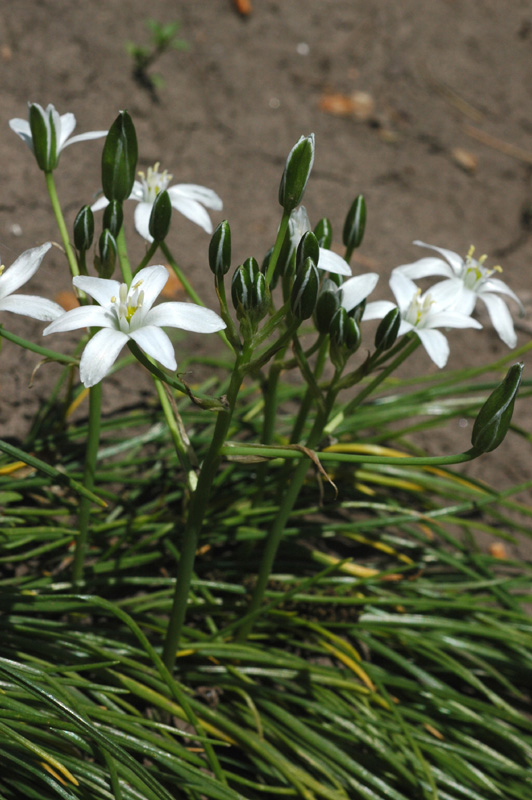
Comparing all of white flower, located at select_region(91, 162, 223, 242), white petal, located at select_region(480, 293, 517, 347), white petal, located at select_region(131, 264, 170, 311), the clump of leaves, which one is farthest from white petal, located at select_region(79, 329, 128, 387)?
the clump of leaves

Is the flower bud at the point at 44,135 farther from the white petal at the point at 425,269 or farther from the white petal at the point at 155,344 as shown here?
the white petal at the point at 425,269

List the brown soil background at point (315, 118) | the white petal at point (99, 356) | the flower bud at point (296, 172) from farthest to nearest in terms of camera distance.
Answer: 1. the brown soil background at point (315, 118)
2. the flower bud at point (296, 172)
3. the white petal at point (99, 356)

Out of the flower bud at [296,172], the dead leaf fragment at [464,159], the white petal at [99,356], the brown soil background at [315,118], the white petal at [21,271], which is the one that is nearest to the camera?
the white petal at [99,356]

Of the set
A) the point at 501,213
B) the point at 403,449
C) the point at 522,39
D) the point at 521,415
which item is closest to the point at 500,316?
the point at 403,449

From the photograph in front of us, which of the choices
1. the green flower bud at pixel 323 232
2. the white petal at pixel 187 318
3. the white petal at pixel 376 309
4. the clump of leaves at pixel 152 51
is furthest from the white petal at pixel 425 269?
the clump of leaves at pixel 152 51

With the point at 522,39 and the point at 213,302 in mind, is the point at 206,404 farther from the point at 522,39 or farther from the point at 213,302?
the point at 522,39

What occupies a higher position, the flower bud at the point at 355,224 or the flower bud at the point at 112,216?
the flower bud at the point at 355,224

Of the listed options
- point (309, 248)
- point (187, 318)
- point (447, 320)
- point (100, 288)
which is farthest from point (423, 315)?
point (100, 288)
